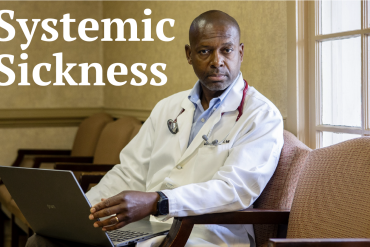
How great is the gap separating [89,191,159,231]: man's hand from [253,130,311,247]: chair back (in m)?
0.46

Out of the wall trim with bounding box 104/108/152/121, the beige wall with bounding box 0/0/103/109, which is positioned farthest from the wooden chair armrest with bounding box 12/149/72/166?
the wall trim with bounding box 104/108/152/121

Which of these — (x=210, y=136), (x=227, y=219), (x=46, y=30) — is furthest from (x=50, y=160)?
(x=227, y=219)

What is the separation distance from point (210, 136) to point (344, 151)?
0.56 metres

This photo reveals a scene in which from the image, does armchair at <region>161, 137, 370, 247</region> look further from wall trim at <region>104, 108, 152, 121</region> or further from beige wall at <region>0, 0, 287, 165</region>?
wall trim at <region>104, 108, 152, 121</region>

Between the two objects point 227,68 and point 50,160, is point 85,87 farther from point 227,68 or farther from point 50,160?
point 227,68

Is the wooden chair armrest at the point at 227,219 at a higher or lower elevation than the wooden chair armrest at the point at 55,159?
lower

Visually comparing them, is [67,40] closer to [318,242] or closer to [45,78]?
[45,78]

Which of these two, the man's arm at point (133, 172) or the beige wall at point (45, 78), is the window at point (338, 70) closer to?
the man's arm at point (133, 172)

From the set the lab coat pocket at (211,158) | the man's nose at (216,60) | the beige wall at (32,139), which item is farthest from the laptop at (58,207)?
the beige wall at (32,139)

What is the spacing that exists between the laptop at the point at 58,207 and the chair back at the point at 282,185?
0.38m

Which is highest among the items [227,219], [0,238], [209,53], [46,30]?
[46,30]

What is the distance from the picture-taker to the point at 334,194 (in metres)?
1.39

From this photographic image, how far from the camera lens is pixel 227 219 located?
5.07ft

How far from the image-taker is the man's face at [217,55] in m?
1.85
